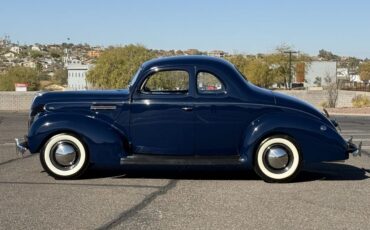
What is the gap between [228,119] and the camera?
8.43 meters

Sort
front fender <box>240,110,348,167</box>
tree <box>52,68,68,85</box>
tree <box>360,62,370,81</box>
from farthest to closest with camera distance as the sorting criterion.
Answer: tree <box>52,68,68,85</box>
tree <box>360,62,370,81</box>
front fender <box>240,110,348,167</box>

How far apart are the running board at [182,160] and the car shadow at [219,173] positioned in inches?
15.0

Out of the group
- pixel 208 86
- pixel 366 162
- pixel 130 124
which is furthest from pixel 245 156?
pixel 366 162

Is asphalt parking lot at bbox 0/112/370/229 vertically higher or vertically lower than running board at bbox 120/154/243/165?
lower

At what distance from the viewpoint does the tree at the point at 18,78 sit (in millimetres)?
77812

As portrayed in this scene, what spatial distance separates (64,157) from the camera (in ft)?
28.0

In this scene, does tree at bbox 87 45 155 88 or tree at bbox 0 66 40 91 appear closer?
tree at bbox 87 45 155 88

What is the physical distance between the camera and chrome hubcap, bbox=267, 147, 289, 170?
330 inches

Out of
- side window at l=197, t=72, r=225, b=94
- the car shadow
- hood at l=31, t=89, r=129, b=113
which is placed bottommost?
the car shadow

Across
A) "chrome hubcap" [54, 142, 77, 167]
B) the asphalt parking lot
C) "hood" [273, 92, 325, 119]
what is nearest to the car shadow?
the asphalt parking lot

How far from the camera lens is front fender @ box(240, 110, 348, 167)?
27.3 ft

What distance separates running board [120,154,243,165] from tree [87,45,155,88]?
64.5m

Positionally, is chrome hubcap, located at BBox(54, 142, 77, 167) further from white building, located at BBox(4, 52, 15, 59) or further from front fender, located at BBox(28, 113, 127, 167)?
white building, located at BBox(4, 52, 15, 59)

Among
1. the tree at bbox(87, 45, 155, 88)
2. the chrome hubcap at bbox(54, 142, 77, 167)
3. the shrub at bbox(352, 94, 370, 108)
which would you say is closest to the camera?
the chrome hubcap at bbox(54, 142, 77, 167)
